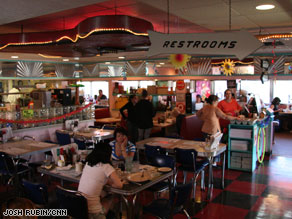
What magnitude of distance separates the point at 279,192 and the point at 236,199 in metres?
0.95

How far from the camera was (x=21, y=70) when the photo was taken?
511 inches

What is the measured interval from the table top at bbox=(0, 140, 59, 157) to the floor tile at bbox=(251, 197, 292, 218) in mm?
3707

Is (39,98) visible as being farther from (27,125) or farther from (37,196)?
(37,196)

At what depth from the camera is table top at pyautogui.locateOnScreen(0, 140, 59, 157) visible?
5094 mm

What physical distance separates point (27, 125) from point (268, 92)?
9394mm

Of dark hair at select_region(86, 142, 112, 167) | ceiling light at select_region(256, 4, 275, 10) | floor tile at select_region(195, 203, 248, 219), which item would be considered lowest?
floor tile at select_region(195, 203, 248, 219)

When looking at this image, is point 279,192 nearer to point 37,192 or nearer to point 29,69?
point 37,192

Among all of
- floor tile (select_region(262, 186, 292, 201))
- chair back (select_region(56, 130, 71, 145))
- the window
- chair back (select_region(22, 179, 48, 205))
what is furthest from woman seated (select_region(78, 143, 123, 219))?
the window

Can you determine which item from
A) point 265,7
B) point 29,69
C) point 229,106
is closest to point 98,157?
point 265,7

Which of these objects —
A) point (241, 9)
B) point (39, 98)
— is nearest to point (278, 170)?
point (241, 9)

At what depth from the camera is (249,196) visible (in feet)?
17.2

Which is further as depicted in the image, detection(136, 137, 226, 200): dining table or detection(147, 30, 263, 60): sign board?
detection(136, 137, 226, 200): dining table

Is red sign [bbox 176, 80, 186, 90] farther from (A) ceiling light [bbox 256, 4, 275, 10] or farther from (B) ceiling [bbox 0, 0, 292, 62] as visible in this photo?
(A) ceiling light [bbox 256, 4, 275, 10]

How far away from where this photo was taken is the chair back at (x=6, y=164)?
4969 mm
